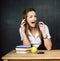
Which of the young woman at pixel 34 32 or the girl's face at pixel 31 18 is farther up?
the girl's face at pixel 31 18

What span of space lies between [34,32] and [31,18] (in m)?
0.20

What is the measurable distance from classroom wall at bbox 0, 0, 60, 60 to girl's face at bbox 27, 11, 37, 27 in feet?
3.18

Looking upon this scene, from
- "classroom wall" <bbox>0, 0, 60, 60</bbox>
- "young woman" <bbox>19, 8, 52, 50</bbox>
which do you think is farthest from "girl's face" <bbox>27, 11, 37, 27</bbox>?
"classroom wall" <bbox>0, 0, 60, 60</bbox>

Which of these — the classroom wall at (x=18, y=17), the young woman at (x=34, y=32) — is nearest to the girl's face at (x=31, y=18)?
the young woman at (x=34, y=32)

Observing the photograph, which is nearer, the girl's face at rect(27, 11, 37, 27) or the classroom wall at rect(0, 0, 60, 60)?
the girl's face at rect(27, 11, 37, 27)

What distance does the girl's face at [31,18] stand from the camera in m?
2.61

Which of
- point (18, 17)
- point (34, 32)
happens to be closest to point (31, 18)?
point (34, 32)

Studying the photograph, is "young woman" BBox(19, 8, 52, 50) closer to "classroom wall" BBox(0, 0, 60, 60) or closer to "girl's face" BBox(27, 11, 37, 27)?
"girl's face" BBox(27, 11, 37, 27)

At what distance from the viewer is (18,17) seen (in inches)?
144

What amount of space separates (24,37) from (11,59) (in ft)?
2.54

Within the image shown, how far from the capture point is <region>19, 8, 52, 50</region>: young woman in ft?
8.47

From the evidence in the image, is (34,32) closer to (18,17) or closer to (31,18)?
(31,18)

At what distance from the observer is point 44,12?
11.8 feet

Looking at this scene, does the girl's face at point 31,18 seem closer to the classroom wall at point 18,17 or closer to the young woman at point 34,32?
the young woman at point 34,32
